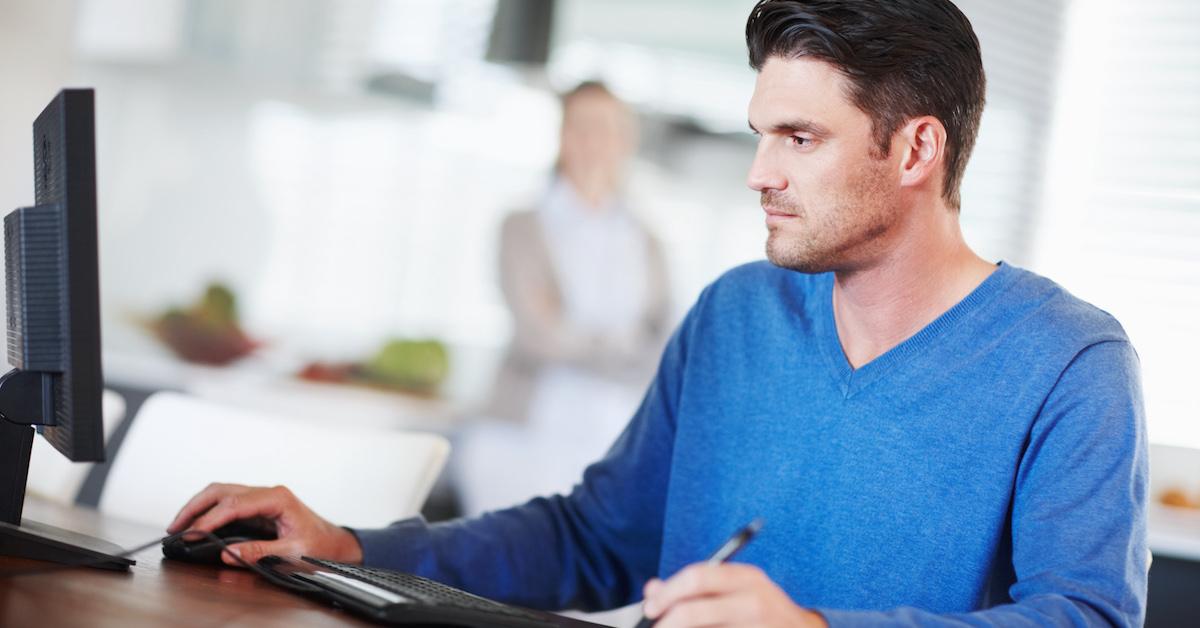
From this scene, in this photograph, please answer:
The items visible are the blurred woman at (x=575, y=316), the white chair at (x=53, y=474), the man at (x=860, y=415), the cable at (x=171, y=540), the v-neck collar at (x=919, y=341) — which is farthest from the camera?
the blurred woman at (x=575, y=316)

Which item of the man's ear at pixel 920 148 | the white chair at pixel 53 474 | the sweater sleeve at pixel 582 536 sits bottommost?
the white chair at pixel 53 474

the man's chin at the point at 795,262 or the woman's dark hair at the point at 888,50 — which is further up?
the woman's dark hair at the point at 888,50

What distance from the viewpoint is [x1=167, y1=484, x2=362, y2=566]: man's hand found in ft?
4.24

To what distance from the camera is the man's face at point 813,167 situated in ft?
4.55

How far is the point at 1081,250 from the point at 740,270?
242 cm

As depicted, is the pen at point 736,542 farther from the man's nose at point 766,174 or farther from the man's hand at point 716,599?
the man's nose at point 766,174

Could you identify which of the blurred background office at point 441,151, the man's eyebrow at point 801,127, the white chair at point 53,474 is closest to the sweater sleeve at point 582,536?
the man's eyebrow at point 801,127

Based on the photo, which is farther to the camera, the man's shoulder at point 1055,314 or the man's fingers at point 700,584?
the man's shoulder at point 1055,314

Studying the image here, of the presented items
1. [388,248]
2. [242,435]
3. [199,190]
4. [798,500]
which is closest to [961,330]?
[798,500]

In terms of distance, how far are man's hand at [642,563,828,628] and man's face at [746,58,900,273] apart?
559 millimetres

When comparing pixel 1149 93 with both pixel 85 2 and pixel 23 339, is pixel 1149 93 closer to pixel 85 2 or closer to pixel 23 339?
pixel 23 339

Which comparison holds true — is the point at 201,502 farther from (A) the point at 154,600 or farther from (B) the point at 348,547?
(A) the point at 154,600

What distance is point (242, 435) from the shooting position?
6.06ft

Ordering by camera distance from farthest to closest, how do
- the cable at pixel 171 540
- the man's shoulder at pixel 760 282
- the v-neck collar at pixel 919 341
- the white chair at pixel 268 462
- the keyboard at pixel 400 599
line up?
the white chair at pixel 268 462 < the man's shoulder at pixel 760 282 < the v-neck collar at pixel 919 341 < the cable at pixel 171 540 < the keyboard at pixel 400 599
